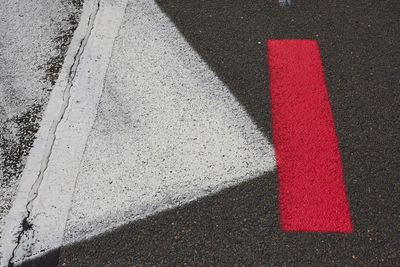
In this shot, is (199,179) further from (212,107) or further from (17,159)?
(17,159)

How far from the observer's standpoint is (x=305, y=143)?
9.25ft

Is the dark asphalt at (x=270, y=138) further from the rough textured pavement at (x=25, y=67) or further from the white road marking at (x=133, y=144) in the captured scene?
the rough textured pavement at (x=25, y=67)

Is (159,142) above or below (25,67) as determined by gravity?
below

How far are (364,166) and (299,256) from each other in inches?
31.5

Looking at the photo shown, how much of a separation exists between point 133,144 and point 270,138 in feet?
3.14

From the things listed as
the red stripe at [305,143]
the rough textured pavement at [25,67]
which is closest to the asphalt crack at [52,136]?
the rough textured pavement at [25,67]

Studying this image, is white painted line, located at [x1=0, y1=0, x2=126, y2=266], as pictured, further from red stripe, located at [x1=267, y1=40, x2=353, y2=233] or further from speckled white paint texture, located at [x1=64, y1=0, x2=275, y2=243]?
red stripe, located at [x1=267, y1=40, x2=353, y2=233]

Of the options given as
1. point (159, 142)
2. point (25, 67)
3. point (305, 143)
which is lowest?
point (305, 143)

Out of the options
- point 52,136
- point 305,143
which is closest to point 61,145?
point 52,136

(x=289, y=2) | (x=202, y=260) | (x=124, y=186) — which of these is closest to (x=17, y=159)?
(x=124, y=186)

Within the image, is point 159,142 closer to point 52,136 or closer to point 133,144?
point 133,144

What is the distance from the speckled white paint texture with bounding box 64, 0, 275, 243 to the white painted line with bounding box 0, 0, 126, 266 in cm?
8

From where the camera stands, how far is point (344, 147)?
2773 millimetres

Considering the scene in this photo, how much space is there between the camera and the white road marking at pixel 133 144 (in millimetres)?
2486
